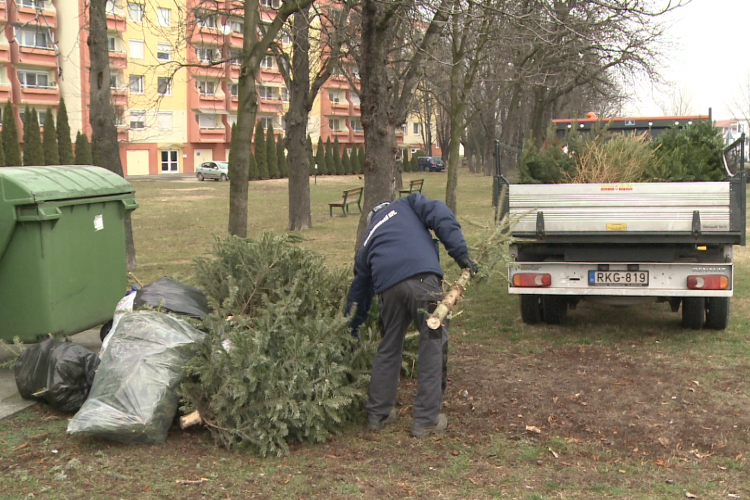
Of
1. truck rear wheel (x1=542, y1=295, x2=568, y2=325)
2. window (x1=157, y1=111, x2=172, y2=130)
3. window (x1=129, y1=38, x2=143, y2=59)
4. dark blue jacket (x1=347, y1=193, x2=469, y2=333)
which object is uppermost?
window (x1=129, y1=38, x2=143, y2=59)

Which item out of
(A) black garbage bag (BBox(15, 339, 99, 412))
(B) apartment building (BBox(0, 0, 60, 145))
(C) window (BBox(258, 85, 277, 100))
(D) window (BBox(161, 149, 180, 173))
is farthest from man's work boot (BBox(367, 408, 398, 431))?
(C) window (BBox(258, 85, 277, 100))

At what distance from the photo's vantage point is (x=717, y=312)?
7.50 m

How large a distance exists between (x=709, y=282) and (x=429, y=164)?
203ft

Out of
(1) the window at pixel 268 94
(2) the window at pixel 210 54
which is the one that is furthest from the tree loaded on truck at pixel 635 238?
(1) the window at pixel 268 94

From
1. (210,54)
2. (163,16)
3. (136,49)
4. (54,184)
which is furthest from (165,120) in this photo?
(54,184)

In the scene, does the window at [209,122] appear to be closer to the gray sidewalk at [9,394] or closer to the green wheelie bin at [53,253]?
the green wheelie bin at [53,253]

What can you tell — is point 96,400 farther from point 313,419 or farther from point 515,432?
point 515,432

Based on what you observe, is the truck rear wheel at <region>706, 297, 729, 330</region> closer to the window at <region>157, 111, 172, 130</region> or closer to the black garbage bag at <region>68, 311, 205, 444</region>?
the black garbage bag at <region>68, 311, 205, 444</region>

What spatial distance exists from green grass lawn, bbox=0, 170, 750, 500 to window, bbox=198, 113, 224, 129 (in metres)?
60.2

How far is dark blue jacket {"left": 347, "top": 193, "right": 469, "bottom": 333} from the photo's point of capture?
4.95 m

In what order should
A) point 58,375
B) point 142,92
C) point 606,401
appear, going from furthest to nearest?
point 142,92
point 606,401
point 58,375

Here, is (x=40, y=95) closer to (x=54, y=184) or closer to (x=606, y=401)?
(x=54, y=184)

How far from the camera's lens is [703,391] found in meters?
5.84

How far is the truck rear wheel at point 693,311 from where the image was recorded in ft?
24.8
